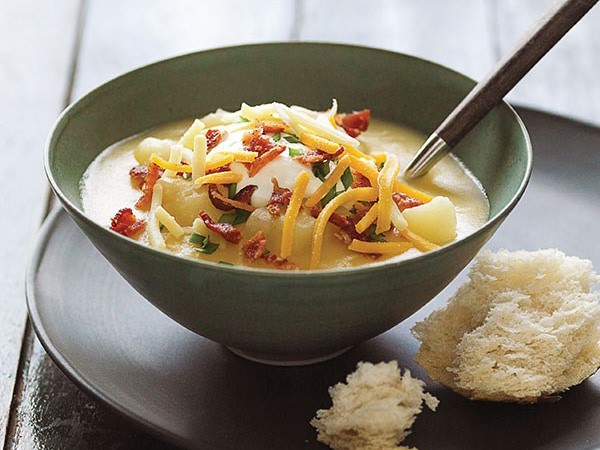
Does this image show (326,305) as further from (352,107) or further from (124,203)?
(352,107)

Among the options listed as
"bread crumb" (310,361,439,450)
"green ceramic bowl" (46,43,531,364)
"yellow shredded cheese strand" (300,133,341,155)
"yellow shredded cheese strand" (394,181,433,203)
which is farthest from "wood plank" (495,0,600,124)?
"bread crumb" (310,361,439,450)

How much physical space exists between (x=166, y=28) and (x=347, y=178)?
79.9 inches

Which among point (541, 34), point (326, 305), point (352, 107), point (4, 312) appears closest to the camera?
point (326, 305)

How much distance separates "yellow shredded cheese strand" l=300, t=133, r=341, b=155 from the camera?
2072 millimetres

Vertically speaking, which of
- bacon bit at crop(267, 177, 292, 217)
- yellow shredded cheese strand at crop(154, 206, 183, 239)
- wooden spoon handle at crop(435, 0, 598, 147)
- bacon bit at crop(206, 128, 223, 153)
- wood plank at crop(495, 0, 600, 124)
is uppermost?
wooden spoon handle at crop(435, 0, 598, 147)

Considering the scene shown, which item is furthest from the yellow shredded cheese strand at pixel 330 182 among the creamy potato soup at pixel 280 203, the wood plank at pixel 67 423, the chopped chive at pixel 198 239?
the wood plank at pixel 67 423

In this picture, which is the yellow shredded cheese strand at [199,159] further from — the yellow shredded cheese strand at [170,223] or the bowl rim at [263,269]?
the bowl rim at [263,269]

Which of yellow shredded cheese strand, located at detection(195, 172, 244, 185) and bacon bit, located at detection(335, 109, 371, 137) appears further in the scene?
bacon bit, located at detection(335, 109, 371, 137)

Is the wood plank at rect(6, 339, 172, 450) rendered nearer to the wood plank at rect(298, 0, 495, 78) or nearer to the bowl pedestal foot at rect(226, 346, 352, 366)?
the bowl pedestal foot at rect(226, 346, 352, 366)

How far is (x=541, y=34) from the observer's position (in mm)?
2238

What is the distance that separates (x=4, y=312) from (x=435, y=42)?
2.01 m

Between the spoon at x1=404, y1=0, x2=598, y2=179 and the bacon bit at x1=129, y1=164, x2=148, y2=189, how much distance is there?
617mm

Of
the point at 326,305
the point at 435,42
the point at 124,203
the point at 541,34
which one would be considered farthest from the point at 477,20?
the point at 326,305

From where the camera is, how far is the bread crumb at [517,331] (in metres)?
1.88
